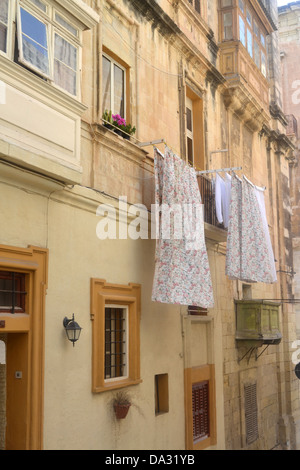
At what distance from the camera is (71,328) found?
8.09 metres

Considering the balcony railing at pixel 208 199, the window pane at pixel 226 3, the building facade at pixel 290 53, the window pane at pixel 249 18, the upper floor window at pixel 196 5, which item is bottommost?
the balcony railing at pixel 208 199

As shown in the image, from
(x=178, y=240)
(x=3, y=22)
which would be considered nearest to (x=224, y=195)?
(x=178, y=240)

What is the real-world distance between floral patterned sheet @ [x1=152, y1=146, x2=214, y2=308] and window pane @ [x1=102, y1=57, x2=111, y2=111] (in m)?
1.21

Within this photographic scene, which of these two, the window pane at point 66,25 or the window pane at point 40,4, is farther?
the window pane at point 66,25

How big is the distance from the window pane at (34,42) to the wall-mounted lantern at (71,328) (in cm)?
330

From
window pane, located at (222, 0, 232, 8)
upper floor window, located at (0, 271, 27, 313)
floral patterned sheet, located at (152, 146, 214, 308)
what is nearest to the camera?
upper floor window, located at (0, 271, 27, 313)

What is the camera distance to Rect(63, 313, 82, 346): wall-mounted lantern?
8094mm

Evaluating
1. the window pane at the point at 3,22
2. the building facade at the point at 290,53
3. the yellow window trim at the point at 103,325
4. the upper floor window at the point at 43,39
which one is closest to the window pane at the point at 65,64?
the upper floor window at the point at 43,39

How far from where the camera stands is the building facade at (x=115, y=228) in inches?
295

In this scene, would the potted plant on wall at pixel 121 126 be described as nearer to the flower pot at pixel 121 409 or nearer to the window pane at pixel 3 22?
the window pane at pixel 3 22

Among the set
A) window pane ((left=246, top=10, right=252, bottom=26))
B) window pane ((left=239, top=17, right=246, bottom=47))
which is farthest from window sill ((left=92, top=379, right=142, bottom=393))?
window pane ((left=246, top=10, right=252, bottom=26))

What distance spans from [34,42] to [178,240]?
4.23 meters

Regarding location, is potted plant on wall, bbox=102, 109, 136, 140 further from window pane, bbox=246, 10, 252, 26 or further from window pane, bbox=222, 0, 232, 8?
window pane, bbox=246, 10, 252, 26

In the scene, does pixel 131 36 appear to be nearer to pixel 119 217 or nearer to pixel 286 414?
pixel 119 217
